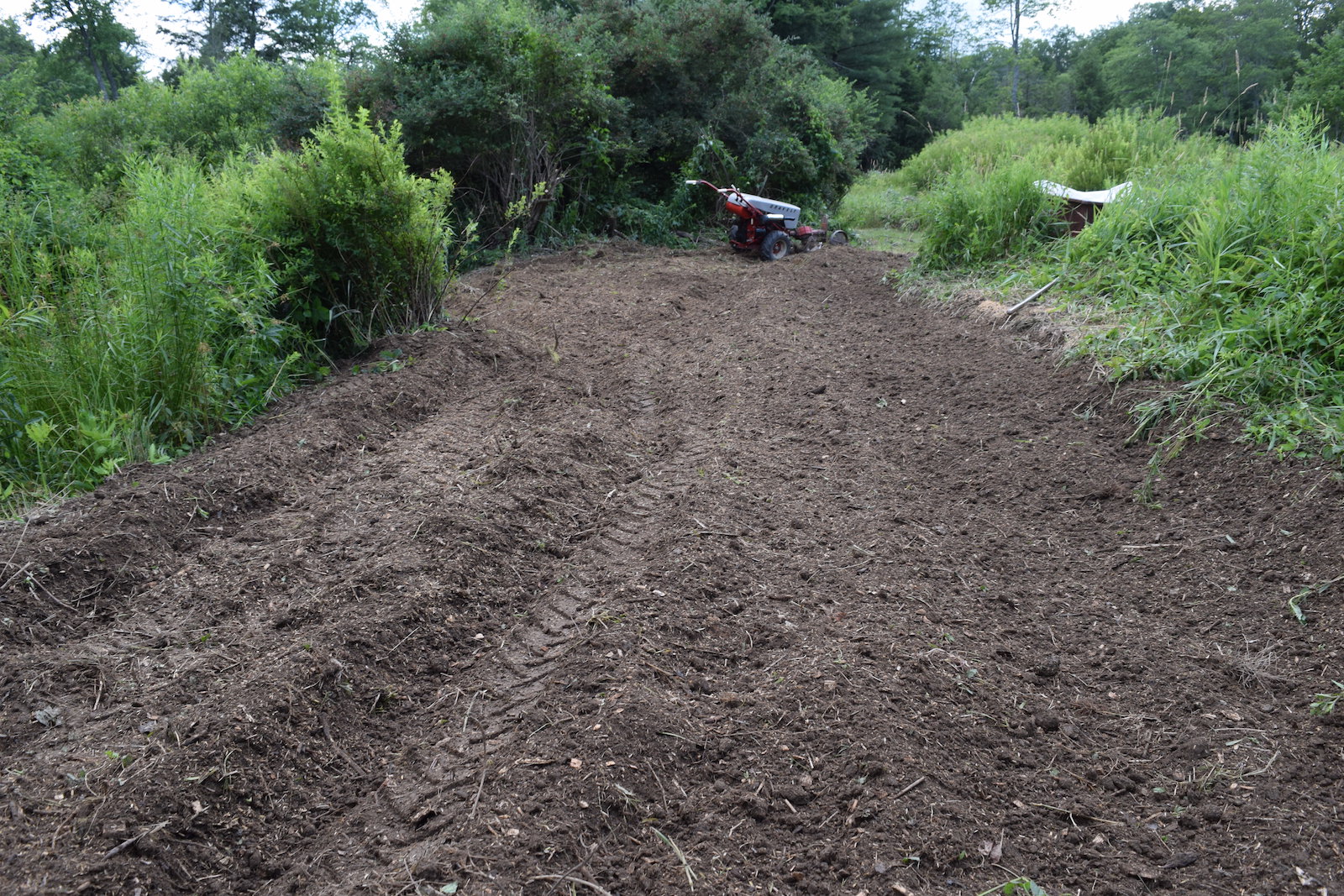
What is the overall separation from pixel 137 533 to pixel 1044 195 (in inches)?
280

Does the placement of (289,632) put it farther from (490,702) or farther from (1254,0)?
(1254,0)

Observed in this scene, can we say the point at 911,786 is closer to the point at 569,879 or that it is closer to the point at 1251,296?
the point at 569,879

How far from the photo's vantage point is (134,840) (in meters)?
1.84

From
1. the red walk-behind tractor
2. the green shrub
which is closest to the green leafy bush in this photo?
the green shrub

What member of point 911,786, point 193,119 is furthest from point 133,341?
point 193,119

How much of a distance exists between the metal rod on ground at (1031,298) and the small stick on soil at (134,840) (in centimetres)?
565

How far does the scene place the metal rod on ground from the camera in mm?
5688

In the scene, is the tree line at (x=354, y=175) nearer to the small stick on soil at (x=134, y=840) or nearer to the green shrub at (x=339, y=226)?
the green shrub at (x=339, y=226)

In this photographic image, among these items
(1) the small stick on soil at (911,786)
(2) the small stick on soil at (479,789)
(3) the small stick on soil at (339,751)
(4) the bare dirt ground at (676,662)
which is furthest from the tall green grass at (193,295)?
(1) the small stick on soil at (911,786)

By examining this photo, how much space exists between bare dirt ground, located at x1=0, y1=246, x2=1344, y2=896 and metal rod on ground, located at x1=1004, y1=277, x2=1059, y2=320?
1.36 m

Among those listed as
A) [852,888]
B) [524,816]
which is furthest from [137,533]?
[852,888]

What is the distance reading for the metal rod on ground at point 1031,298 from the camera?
569 centimetres

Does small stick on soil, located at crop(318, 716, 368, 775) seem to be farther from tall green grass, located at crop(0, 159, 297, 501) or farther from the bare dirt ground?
tall green grass, located at crop(0, 159, 297, 501)

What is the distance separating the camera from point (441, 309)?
579 cm
